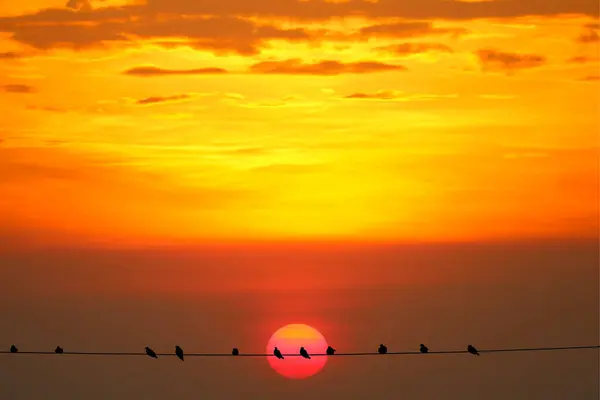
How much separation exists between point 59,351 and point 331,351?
1329 centimetres

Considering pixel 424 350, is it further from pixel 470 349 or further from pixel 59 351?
pixel 59 351

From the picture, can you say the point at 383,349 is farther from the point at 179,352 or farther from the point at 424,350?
the point at 179,352

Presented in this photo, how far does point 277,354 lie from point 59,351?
35.9 ft

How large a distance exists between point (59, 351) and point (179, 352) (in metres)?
6.09

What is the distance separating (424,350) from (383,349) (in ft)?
8.85

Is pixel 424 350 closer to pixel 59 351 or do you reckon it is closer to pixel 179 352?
pixel 179 352

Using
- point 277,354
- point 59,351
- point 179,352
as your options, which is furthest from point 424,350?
point 59,351

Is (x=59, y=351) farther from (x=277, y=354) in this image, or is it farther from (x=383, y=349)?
(x=383, y=349)

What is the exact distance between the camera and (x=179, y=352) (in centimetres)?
7019

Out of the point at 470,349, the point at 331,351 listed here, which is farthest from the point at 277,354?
the point at 470,349

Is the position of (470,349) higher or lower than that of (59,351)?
higher

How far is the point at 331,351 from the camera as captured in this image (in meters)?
68.1

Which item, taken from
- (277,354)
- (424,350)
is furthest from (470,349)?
(277,354)

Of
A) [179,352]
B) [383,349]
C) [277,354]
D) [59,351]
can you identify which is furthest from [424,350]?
[59,351]
